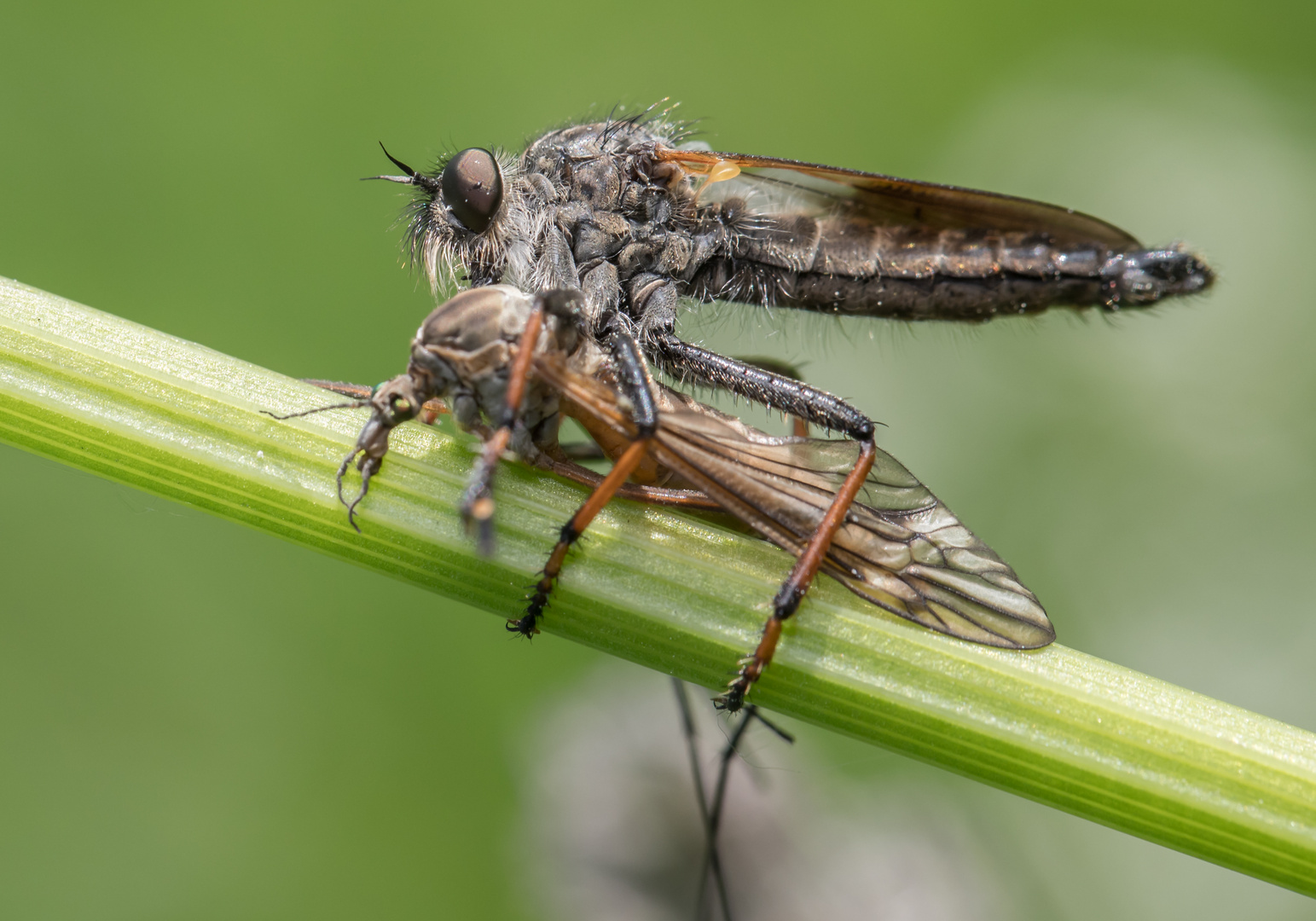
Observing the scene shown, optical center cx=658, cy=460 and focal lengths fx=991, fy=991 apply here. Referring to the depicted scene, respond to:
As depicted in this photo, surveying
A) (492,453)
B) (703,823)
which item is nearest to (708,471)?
(492,453)

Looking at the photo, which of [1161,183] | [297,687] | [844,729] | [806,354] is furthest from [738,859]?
[1161,183]

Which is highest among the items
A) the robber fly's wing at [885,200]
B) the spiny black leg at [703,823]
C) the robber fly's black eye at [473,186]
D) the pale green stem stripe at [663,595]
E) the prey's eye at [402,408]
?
the robber fly's wing at [885,200]

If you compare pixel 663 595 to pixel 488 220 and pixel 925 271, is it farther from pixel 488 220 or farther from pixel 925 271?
pixel 925 271

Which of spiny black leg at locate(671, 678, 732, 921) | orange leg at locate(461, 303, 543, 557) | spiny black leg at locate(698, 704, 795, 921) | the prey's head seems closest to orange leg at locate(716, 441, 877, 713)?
orange leg at locate(461, 303, 543, 557)

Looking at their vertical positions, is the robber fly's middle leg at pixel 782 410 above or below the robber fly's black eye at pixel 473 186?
below

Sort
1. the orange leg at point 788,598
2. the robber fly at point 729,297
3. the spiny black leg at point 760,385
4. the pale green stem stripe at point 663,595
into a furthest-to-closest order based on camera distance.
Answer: the spiny black leg at point 760,385 → the robber fly at point 729,297 → the orange leg at point 788,598 → the pale green stem stripe at point 663,595

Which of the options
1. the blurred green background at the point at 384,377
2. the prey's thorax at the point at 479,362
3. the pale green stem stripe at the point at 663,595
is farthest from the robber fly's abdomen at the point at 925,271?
the pale green stem stripe at the point at 663,595

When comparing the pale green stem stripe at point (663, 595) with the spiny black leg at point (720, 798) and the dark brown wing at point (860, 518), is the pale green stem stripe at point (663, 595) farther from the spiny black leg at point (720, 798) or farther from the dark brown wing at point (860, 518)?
the spiny black leg at point (720, 798)

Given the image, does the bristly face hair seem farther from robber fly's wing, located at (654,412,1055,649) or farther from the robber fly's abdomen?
robber fly's wing, located at (654,412,1055,649)
